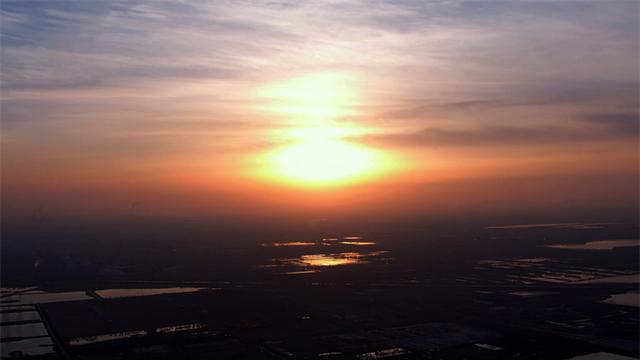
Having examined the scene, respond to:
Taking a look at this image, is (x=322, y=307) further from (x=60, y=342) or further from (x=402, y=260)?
(x=402, y=260)

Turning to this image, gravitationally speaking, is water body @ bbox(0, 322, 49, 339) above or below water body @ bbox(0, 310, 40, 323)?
above

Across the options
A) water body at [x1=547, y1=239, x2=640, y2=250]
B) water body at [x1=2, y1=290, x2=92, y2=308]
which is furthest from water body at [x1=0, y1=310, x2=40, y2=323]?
water body at [x1=547, y1=239, x2=640, y2=250]

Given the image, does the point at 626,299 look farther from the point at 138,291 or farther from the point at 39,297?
the point at 39,297

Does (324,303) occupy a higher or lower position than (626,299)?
lower

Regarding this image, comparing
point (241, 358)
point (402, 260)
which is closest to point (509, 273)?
point (402, 260)

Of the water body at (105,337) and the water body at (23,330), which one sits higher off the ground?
the water body at (105,337)

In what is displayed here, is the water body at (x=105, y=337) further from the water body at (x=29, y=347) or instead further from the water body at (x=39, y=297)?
the water body at (x=39, y=297)

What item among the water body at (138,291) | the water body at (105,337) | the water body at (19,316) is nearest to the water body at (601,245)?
the water body at (138,291)

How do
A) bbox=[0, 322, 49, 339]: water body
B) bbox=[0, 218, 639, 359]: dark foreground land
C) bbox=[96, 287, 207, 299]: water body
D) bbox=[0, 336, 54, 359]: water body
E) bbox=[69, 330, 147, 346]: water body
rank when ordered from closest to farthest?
1. bbox=[0, 336, 54, 359]: water body
2. bbox=[0, 218, 639, 359]: dark foreground land
3. bbox=[69, 330, 147, 346]: water body
4. bbox=[0, 322, 49, 339]: water body
5. bbox=[96, 287, 207, 299]: water body

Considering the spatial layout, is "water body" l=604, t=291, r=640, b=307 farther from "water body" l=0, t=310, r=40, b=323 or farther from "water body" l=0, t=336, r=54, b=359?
"water body" l=0, t=310, r=40, b=323

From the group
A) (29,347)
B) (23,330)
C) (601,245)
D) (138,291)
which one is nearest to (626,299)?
(138,291)
